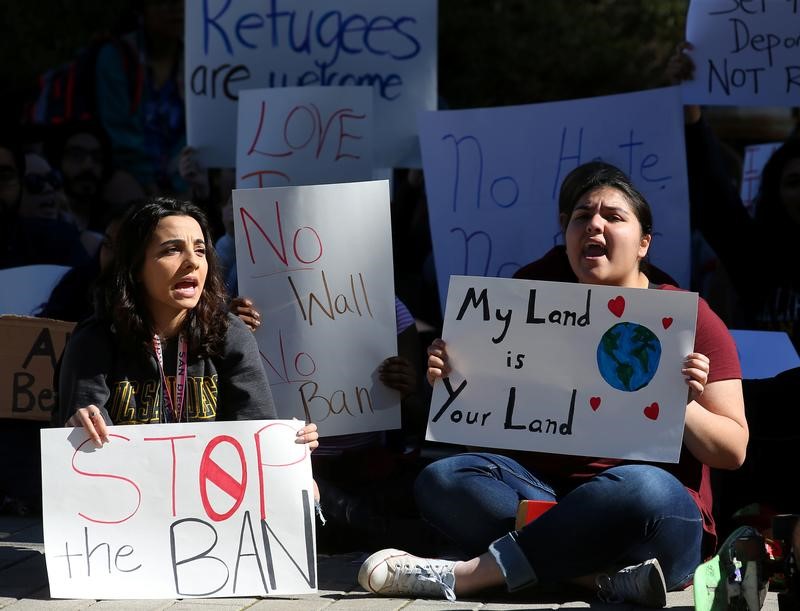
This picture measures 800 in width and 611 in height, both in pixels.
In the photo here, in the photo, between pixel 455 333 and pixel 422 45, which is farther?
pixel 422 45

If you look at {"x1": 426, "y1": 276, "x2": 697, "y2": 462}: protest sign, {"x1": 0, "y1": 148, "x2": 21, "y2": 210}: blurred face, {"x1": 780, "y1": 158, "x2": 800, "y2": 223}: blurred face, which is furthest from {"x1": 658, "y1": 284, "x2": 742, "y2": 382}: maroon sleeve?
{"x1": 0, "y1": 148, "x2": 21, "y2": 210}: blurred face

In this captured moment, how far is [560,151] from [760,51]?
32.5 inches

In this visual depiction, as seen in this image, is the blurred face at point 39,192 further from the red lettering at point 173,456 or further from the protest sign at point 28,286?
the red lettering at point 173,456

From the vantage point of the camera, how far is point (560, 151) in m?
4.90

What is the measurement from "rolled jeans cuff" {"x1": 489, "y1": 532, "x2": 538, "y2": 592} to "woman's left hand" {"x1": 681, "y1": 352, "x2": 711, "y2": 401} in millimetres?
591

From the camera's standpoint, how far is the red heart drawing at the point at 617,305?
3.48 meters

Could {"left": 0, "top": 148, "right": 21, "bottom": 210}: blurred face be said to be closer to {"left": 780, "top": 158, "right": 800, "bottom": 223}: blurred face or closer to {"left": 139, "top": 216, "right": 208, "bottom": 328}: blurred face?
{"left": 139, "top": 216, "right": 208, "bottom": 328}: blurred face

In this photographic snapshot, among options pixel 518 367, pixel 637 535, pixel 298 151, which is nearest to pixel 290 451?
pixel 518 367

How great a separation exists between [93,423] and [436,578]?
959 millimetres

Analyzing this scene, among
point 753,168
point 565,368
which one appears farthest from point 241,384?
→ point 753,168

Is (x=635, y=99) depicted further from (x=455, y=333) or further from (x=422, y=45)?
(x=455, y=333)

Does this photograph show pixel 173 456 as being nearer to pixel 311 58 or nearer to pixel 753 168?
pixel 311 58

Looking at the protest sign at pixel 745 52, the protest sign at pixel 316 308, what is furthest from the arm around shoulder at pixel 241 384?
the protest sign at pixel 745 52

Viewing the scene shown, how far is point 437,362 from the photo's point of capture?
357cm
